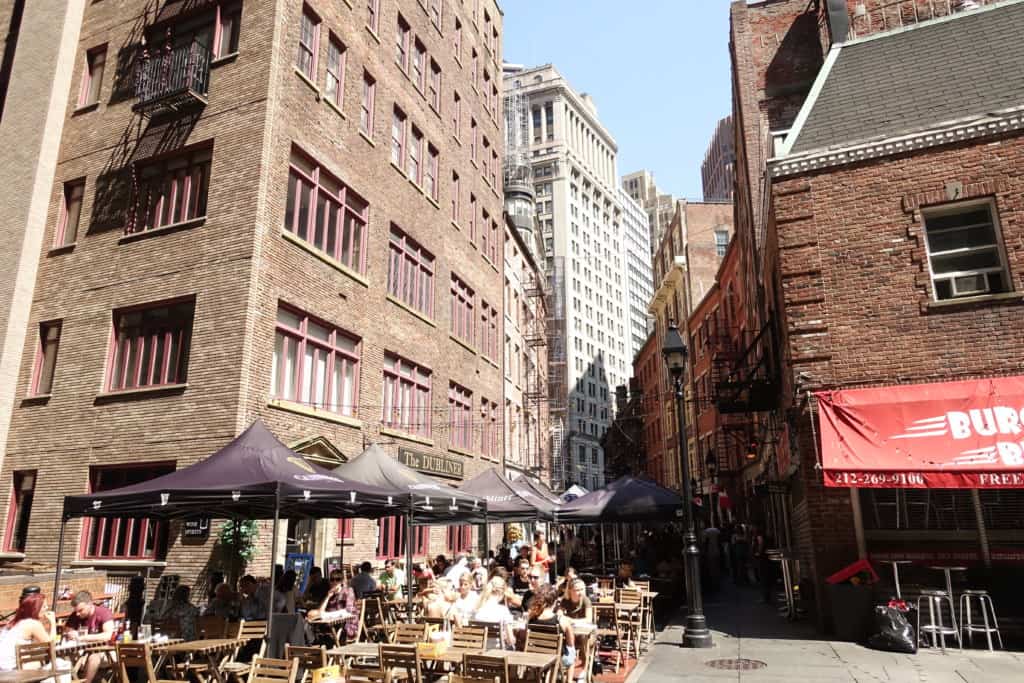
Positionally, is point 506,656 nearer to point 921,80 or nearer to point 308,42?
point 921,80

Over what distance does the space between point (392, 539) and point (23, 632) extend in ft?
44.0

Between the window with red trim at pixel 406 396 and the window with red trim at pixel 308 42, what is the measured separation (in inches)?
316

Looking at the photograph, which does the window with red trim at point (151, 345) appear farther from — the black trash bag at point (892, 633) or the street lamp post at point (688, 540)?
the black trash bag at point (892, 633)

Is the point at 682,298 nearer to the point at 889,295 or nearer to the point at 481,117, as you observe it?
the point at 481,117

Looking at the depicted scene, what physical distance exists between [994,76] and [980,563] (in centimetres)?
903

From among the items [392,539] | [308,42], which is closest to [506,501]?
[392,539]

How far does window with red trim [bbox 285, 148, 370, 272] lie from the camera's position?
58.2 ft

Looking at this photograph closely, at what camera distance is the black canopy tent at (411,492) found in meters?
12.4

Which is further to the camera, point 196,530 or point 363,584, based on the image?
point 363,584

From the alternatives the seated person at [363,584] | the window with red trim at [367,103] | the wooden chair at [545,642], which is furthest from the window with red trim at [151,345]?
the wooden chair at [545,642]

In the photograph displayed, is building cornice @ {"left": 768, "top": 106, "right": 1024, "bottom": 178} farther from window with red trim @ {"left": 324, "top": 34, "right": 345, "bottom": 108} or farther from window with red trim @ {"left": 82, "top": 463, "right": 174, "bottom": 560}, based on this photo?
window with red trim @ {"left": 82, "top": 463, "right": 174, "bottom": 560}

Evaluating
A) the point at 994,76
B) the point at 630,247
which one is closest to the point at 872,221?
the point at 994,76

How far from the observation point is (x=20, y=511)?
1692cm

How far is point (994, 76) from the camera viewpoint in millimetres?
13789
